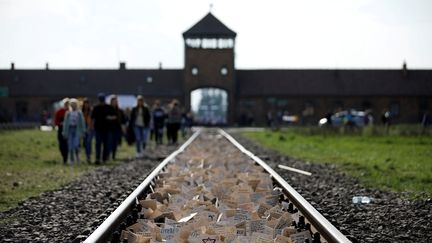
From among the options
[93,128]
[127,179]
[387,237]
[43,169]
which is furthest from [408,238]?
[93,128]

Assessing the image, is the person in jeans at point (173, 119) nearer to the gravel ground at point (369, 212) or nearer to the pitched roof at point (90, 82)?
the gravel ground at point (369, 212)

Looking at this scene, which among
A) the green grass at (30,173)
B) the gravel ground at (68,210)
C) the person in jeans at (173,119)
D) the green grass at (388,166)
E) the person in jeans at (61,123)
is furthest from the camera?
the person in jeans at (173,119)

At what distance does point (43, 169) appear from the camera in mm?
17703

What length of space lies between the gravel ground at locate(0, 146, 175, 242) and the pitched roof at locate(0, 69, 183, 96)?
7370 cm

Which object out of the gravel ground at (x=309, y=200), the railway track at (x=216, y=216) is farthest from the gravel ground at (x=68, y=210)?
the railway track at (x=216, y=216)

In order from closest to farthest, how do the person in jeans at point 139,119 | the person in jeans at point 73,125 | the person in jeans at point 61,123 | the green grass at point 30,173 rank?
the green grass at point 30,173 < the person in jeans at point 73,125 < the person in jeans at point 61,123 < the person in jeans at point 139,119

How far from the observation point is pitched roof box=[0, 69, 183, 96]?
89188 millimetres

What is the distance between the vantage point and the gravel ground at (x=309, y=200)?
8062 mm

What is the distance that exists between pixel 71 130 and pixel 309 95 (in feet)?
232

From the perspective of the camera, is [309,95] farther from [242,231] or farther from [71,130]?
[242,231]

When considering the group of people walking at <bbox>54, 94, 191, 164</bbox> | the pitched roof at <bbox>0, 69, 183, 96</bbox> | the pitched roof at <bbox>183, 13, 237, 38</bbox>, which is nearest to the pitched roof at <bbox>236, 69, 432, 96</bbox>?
the pitched roof at <bbox>183, 13, 237, 38</bbox>

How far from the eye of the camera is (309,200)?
404 inches

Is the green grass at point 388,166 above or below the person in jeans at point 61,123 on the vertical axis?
below

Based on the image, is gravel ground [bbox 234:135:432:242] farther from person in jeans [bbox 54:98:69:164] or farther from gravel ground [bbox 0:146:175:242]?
person in jeans [bbox 54:98:69:164]
